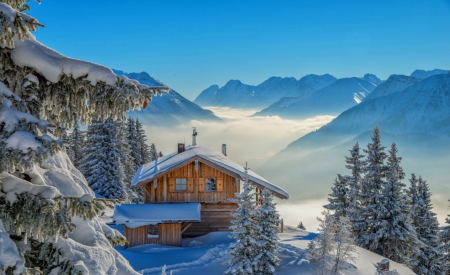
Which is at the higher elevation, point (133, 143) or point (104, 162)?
point (133, 143)

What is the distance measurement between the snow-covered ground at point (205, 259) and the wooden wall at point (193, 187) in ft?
9.80

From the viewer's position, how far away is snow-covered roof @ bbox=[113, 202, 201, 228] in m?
22.2

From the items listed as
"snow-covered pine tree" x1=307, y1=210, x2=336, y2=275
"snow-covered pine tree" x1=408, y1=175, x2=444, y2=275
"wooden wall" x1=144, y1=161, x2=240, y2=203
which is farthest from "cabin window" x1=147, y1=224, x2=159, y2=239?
"snow-covered pine tree" x1=408, y1=175, x2=444, y2=275

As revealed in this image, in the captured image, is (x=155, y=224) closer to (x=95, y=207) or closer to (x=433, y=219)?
(x=95, y=207)

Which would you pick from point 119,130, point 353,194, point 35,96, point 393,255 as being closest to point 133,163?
point 119,130

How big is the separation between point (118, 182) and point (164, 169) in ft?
49.0

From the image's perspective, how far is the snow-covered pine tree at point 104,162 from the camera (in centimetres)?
3750

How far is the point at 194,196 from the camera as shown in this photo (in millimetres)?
25984

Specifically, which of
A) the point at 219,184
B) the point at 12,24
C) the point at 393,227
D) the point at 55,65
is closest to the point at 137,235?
the point at 219,184

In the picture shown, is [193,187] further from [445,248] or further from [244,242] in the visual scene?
[445,248]

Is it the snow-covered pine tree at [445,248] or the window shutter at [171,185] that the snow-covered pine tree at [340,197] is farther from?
the window shutter at [171,185]

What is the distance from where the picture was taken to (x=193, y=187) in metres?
26.0

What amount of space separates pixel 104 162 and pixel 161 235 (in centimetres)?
1766

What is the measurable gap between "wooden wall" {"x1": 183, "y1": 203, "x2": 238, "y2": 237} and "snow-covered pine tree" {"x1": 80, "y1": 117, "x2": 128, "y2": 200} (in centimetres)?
1426
